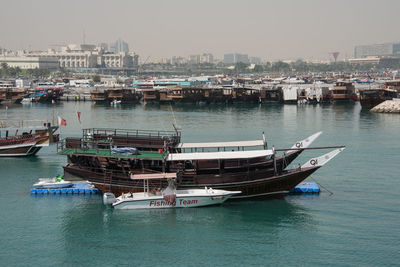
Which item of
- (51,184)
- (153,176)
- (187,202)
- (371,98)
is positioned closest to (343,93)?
(371,98)

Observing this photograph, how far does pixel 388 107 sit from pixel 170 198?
193ft

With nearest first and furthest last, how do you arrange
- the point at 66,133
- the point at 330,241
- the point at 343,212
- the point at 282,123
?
the point at 330,241, the point at 343,212, the point at 66,133, the point at 282,123

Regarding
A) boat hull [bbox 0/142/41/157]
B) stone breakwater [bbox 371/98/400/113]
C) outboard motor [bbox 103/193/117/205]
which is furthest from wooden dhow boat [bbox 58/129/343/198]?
stone breakwater [bbox 371/98/400/113]

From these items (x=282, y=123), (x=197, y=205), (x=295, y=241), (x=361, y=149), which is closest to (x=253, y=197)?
(x=197, y=205)

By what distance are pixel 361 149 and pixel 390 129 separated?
15026 mm

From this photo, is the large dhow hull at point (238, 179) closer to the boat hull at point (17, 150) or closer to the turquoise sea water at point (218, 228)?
the turquoise sea water at point (218, 228)

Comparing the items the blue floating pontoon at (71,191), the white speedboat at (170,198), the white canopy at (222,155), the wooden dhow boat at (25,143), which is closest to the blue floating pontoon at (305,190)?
the white canopy at (222,155)

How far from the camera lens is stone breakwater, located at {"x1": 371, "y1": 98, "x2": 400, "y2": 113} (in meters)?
74.6

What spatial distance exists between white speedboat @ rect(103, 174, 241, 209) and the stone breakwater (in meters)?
56.0

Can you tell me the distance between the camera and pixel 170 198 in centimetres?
2462

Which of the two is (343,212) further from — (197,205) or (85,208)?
(85,208)

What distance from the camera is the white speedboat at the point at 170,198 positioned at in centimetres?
2472

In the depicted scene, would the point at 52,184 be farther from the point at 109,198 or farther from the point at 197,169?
the point at 197,169

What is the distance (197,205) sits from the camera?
25.1m
